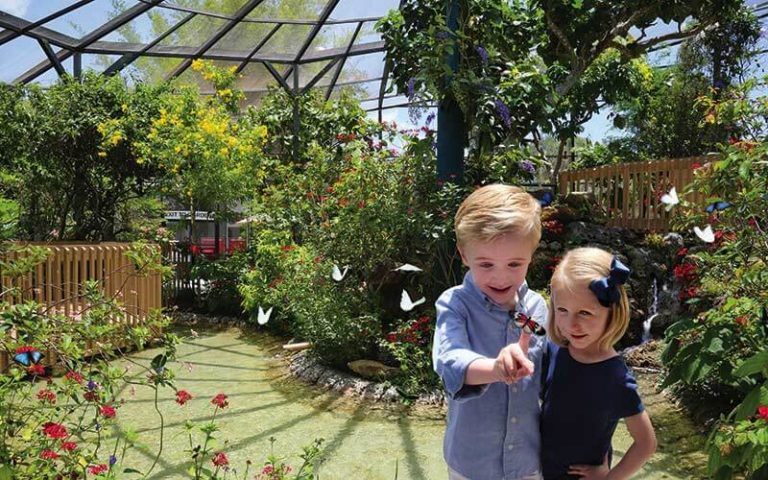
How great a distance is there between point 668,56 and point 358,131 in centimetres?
924

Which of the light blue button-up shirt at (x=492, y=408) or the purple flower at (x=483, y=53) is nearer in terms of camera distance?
the light blue button-up shirt at (x=492, y=408)

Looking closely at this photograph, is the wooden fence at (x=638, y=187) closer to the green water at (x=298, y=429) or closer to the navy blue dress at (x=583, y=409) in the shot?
the green water at (x=298, y=429)

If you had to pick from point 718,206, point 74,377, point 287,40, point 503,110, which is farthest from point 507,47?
point 287,40

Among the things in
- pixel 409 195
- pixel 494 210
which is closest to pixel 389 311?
pixel 409 195

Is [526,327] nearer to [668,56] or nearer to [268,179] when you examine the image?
[268,179]

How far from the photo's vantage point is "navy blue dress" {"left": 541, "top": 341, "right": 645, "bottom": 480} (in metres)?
1.09

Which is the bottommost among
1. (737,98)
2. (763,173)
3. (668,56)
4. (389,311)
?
(389,311)

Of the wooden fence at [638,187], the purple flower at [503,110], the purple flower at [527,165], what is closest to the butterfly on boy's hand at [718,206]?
the purple flower at [503,110]

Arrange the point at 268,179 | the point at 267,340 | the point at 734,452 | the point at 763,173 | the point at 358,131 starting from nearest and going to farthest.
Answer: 1. the point at 734,452
2. the point at 763,173
3. the point at 267,340
4. the point at 358,131
5. the point at 268,179

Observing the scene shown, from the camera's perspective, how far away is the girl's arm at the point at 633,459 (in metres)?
1.07

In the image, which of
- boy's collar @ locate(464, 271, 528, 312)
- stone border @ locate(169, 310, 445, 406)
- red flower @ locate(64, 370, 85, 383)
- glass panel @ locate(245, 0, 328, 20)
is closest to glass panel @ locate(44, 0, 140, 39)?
glass panel @ locate(245, 0, 328, 20)

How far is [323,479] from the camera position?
115 inches

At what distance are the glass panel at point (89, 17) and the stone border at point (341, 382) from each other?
7.18m

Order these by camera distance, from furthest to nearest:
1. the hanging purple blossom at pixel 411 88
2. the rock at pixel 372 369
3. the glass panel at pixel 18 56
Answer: the glass panel at pixel 18 56
the hanging purple blossom at pixel 411 88
the rock at pixel 372 369
